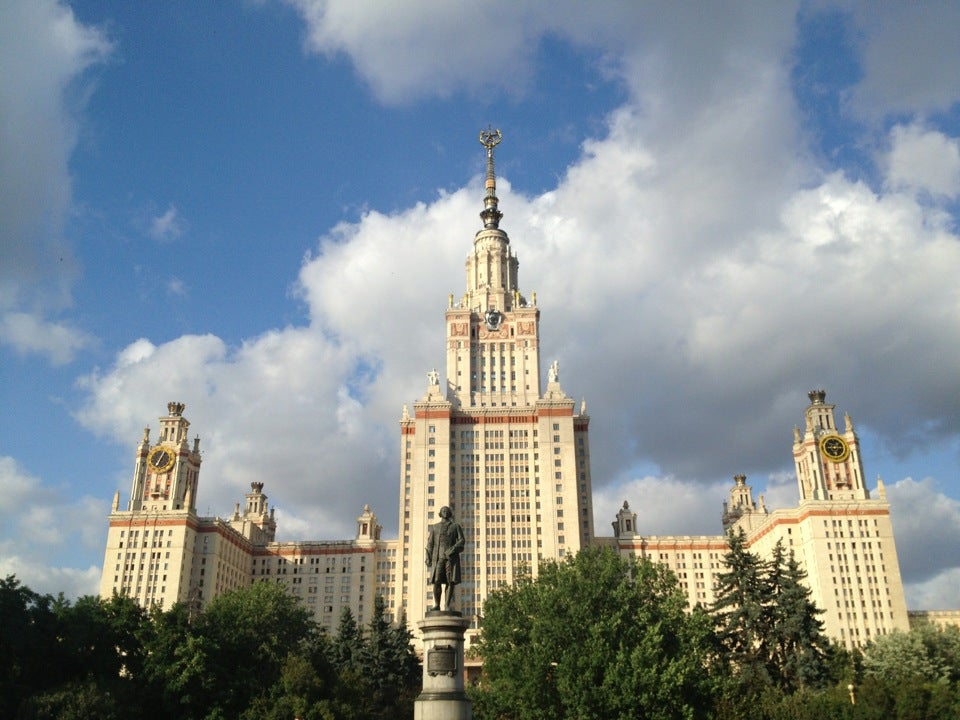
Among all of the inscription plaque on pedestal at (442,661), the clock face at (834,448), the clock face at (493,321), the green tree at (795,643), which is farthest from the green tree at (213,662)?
the clock face at (834,448)

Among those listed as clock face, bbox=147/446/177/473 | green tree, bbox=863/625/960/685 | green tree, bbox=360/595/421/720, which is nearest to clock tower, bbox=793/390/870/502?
green tree, bbox=863/625/960/685

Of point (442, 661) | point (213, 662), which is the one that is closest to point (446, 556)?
point (442, 661)

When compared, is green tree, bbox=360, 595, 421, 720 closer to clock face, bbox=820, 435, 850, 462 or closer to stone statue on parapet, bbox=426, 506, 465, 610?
stone statue on parapet, bbox=426, 506, 465, 610

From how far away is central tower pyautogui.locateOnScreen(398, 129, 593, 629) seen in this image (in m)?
140

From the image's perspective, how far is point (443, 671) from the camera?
119 ft

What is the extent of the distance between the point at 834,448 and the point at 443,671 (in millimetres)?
122592

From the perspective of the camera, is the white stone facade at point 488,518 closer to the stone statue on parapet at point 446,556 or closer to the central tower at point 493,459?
the central tower at point 493,459

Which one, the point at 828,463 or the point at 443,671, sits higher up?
the point at 828,463

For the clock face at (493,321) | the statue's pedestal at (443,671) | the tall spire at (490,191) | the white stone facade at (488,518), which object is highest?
the tall spire at (490,191)

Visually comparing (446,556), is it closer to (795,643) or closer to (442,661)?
(442,661)

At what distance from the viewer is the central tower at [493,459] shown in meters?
140

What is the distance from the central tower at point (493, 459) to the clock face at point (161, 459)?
127 ft

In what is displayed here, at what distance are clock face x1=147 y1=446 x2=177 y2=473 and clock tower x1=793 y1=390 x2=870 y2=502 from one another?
345 ft

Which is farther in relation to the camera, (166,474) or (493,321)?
(493,321)
